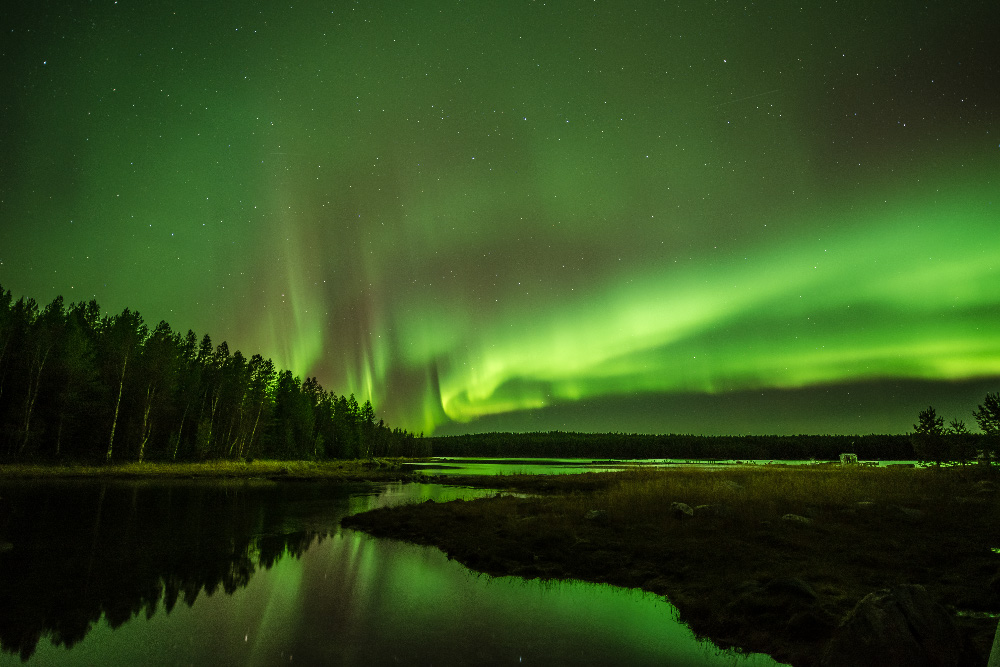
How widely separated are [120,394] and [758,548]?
68.6m

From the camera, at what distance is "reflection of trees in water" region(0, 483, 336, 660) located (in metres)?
11.8

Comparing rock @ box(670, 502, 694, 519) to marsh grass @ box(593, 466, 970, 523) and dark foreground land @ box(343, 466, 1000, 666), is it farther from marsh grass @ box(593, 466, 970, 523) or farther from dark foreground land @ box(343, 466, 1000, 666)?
marsh grass @ box(593, 466, 970, 523)

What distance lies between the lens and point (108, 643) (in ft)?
33.5

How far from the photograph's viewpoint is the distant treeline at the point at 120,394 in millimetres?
56625

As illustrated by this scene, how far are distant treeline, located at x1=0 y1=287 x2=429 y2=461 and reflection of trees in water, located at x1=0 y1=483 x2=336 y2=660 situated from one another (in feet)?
89.1

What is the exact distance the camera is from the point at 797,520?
23.0 metres

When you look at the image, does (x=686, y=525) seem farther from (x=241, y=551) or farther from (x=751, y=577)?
(x=241, y=551)

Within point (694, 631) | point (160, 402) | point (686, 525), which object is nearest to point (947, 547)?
point (686, 525)

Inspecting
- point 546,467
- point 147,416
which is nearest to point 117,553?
point 147,416

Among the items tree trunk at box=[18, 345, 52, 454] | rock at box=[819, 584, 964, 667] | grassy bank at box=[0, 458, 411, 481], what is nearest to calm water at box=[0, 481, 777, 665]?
rock at box=[819, 584, 964, 667]

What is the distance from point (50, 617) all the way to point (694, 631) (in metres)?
14.6

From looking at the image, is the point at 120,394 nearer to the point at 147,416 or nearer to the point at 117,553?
the point at 147,416

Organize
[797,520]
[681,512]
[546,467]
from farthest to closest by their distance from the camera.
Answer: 1. [546,467]
2. [681,512]
3. [797,520]

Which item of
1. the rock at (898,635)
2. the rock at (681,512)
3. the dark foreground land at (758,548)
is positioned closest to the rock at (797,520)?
the dark foreground land at (758,548)
